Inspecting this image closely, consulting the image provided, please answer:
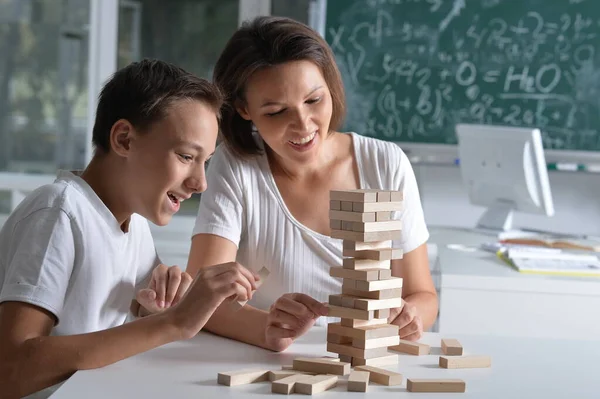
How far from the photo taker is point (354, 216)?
142cm

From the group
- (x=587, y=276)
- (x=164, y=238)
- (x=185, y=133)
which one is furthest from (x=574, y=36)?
(x=185, y=133)

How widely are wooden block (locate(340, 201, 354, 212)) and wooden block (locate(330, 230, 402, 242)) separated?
0.04 m

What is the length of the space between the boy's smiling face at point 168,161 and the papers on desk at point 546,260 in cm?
169

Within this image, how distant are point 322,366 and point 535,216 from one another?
12.1 feet

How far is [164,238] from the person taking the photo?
16.0ft

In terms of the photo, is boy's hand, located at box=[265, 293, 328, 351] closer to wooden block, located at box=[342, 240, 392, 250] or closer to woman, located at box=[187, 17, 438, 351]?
wooden block, located at box=[342, 240, 392, 250]

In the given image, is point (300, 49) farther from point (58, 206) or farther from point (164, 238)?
point (164, 238)

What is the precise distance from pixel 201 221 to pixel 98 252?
18.9 inches

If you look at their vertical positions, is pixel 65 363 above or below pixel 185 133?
below

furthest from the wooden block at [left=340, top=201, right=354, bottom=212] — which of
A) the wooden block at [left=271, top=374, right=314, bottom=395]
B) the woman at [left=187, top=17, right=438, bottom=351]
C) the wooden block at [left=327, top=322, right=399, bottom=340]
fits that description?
the woman at [left=187, top=17, right=438, bottom=351]

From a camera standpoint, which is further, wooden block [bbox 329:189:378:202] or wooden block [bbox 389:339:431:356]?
wooden block [bbox 389:339:431:356]

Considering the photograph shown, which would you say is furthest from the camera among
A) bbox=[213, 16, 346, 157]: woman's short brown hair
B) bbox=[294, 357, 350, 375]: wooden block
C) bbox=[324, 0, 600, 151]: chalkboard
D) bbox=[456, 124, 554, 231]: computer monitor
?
bbox=[324, 0, 600, 151]: chalkboard

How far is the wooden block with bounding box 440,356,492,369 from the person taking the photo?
1.47 metres

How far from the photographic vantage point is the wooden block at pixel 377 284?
1423mm
